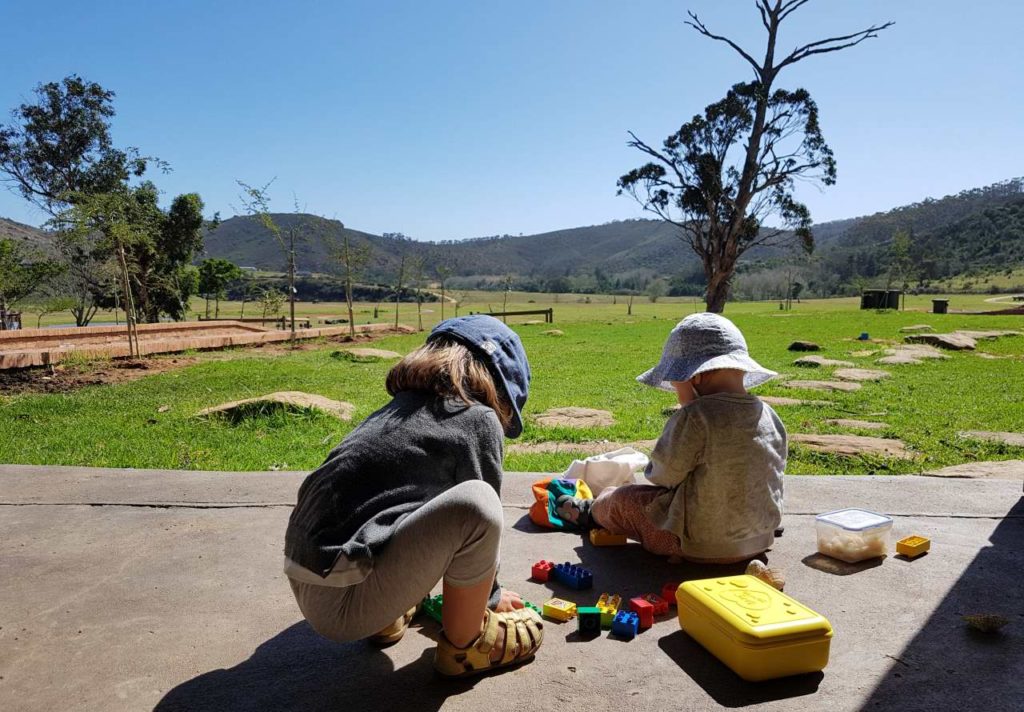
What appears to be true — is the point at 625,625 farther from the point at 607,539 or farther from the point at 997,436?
the point at 997,436

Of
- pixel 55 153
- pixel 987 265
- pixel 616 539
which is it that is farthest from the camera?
pixel 987 265

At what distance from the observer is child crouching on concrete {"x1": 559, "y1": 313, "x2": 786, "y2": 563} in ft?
9.22

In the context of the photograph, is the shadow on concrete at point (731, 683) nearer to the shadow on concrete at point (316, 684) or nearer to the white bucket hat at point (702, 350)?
the shadow on concrete at point (316, 684)

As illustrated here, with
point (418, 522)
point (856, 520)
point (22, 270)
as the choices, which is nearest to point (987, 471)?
point (856, 520)

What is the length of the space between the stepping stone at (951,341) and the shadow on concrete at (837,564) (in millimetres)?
14804

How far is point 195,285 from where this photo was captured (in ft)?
119

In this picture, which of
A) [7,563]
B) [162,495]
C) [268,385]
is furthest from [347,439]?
[268,385]

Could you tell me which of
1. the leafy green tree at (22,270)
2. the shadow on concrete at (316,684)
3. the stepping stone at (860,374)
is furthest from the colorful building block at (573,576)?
the leafy green tree at (22,270)

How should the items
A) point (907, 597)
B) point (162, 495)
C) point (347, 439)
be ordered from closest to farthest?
point (347, 439)
point (907, 597)
point (162, 495)

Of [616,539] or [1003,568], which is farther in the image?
[616,539]

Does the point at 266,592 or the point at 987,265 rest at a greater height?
the point at 987,265

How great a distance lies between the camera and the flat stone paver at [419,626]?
2.01 metres

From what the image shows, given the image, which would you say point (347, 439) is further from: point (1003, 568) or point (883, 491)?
point (883, 491)

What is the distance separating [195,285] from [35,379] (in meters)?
28.2
